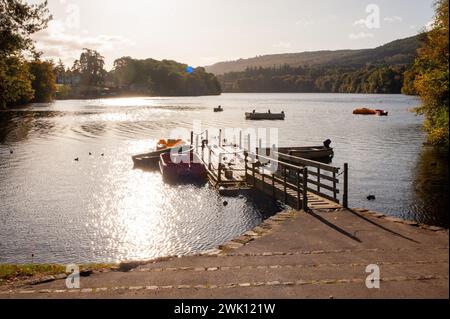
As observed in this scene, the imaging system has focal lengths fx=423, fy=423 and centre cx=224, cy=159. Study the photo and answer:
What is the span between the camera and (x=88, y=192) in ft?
111

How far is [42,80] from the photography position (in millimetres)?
146750

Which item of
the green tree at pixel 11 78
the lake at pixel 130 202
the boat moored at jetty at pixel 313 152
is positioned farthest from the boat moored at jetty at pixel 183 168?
the green tree at pixel 11 78

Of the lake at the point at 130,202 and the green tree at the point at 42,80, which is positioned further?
the green tree at the point at 42,80

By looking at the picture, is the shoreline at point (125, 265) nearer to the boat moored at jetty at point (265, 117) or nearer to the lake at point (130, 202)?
the lake at point (130, 202)

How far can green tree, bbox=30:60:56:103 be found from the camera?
141250 mm

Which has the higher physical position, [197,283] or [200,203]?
[197,283]

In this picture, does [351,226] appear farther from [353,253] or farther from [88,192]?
[88,192]

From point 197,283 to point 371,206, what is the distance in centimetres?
2098

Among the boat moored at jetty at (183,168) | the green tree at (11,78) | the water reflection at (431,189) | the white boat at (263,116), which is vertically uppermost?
the green tree at (11,78)

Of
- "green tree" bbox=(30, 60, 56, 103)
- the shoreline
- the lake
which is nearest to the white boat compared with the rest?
the lake

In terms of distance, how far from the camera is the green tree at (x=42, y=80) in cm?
14125

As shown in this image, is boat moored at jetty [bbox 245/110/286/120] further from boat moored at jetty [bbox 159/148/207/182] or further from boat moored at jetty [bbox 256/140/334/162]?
boat moored at jetty [bbox 159/148/207/182]

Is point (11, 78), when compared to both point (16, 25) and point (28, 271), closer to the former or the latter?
point (16, 25)
